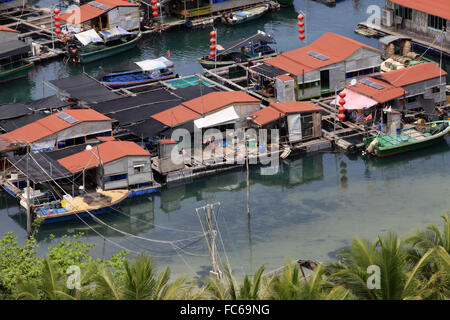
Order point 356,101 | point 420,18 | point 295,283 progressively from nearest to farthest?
point 295,283
point 356,101
point 420,18

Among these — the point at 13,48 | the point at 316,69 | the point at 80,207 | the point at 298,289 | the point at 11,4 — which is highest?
the point at 298,289

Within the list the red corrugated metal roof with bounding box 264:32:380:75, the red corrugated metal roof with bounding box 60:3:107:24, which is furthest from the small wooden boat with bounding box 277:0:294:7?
the red corrugated metal roof with bounding box 264:32:380:75

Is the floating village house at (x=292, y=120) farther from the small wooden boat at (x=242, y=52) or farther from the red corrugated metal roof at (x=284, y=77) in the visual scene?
the small wooden boat at (x=242, y=52)

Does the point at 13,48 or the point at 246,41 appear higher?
the point at 13,48

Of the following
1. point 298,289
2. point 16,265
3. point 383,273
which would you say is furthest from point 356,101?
point 298,289

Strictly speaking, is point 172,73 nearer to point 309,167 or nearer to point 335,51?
point 335,51

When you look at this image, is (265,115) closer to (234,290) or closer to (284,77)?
(284,77)

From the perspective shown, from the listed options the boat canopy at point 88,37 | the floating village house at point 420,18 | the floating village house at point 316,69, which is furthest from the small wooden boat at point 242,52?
the floating village house at point 420,18
